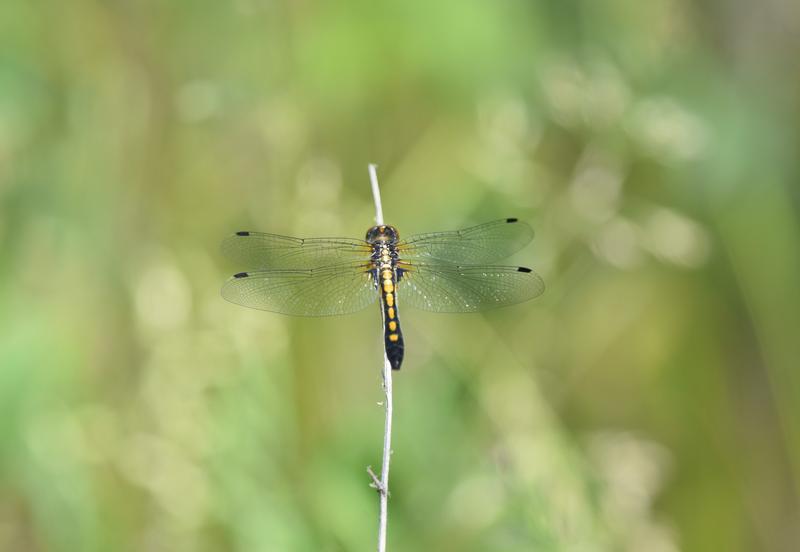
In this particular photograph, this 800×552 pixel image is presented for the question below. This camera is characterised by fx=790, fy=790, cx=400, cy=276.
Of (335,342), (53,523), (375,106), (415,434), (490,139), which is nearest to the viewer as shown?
(415,434)

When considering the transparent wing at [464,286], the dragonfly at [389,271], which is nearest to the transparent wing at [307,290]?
the dragonfly at [389,271]

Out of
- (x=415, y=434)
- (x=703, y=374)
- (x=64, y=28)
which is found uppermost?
(x=64, y=28)

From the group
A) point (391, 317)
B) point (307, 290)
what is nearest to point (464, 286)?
point (391, 317)

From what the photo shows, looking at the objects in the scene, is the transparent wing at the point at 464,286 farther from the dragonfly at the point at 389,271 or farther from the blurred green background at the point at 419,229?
the blurred green background at the point at 419,229

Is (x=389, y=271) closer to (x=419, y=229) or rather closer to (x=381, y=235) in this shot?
(x=381, y=235)

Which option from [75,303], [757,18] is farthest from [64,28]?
[757,18]

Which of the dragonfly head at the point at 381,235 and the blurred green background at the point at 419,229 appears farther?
the blurred green background at the point at 419,229

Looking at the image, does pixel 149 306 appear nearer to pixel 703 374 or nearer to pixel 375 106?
pixel 375 106
